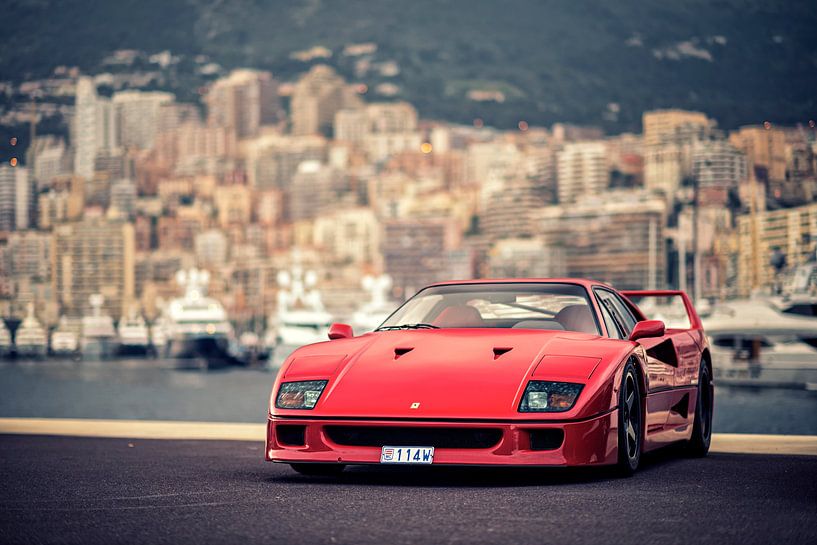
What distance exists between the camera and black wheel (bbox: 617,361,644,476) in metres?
7.12

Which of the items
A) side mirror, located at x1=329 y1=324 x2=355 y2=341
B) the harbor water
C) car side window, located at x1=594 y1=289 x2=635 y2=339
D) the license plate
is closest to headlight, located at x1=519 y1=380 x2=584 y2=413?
the license plate

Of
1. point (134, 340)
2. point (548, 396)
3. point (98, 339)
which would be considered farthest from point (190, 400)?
point (98, 339)

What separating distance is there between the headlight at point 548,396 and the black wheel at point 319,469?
1166 millimetres

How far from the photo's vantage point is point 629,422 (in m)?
7.43

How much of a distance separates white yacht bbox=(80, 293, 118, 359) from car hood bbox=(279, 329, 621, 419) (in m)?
177

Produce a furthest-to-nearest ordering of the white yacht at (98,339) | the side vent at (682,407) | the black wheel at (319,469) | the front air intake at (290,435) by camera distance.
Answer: the white yacht at (98,339)
the side vent at (682,407)
the black wheel at (319,469)
the front air intake at (290,435)

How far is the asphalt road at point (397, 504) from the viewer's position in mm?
5000

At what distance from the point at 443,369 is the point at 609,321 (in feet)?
4.97

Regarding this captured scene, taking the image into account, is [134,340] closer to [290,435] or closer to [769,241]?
[769,241]

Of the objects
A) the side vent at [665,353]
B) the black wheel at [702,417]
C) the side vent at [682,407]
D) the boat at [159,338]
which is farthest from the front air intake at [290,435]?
the boat at [159,338]

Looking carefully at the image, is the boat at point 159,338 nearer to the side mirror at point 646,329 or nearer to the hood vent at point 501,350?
the side mirror at point 646,329

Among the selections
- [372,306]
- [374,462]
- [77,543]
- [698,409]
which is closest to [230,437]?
[698,409]

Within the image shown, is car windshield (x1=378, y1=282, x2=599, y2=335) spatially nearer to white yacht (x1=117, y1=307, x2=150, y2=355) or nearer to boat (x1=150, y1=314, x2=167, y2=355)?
boat (x1=150, y1=314, x2=167, y2=355)

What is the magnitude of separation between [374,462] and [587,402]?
110 centimetres
